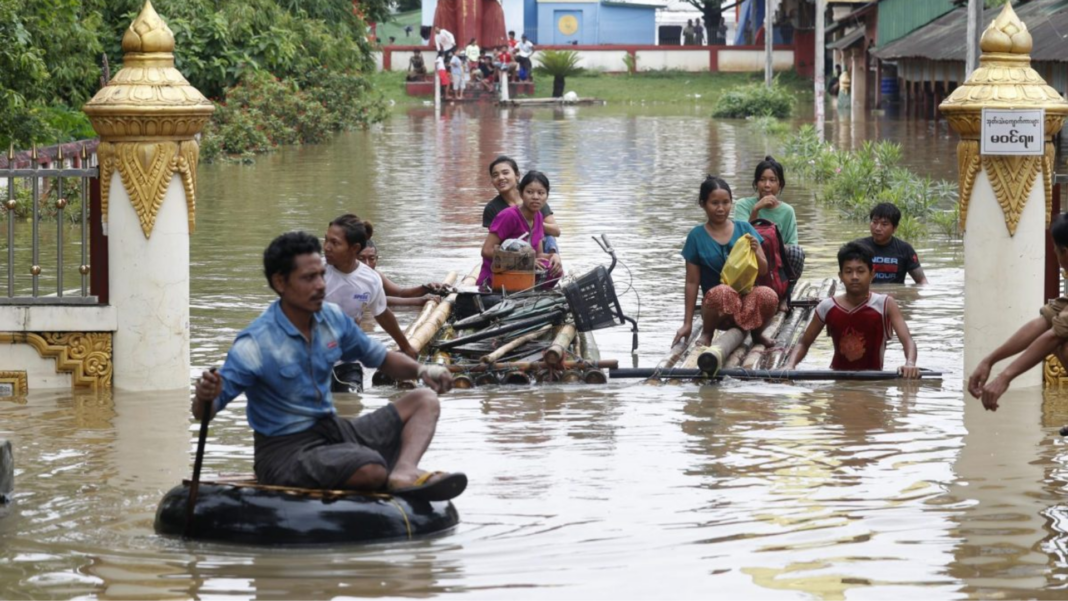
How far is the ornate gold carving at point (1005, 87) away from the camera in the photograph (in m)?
10.5

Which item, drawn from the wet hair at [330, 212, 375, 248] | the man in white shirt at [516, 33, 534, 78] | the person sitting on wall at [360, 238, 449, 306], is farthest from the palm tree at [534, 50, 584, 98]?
the wet hair at [330, 212, 375, 248]

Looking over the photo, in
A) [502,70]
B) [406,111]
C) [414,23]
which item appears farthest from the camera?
[414,23]

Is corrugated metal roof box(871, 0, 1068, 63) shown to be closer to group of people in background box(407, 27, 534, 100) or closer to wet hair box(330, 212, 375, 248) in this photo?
wet hair box(330, 212, 375, 248)

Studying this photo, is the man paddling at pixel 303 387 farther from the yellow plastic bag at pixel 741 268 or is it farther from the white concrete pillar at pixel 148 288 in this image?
the yellow plastic bag at pixel 741 268

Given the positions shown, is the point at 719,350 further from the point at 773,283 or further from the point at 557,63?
the point at 557,63

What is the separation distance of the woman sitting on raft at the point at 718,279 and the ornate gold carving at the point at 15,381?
423 centimetres

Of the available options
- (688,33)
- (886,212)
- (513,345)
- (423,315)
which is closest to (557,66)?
(688,33)

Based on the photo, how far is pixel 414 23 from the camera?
83.6 m

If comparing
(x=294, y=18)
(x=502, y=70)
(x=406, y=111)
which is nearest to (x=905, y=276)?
(x=294, y=18)

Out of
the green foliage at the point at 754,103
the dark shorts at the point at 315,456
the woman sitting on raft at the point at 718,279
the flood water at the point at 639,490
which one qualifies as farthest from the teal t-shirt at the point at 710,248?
the green foliage at the point at 754,103

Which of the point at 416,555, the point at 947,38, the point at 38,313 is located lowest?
the point at 416,555

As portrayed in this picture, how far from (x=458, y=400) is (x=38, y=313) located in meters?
2.58

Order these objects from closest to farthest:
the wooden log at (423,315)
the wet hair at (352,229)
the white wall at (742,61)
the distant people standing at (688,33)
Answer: the wet hair at (352,229)
the wooden log at (423,315)
the white wall at (742,61)
the distant people standing at (688,33)

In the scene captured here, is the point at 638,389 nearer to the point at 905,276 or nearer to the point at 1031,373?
the point at 1031,373
